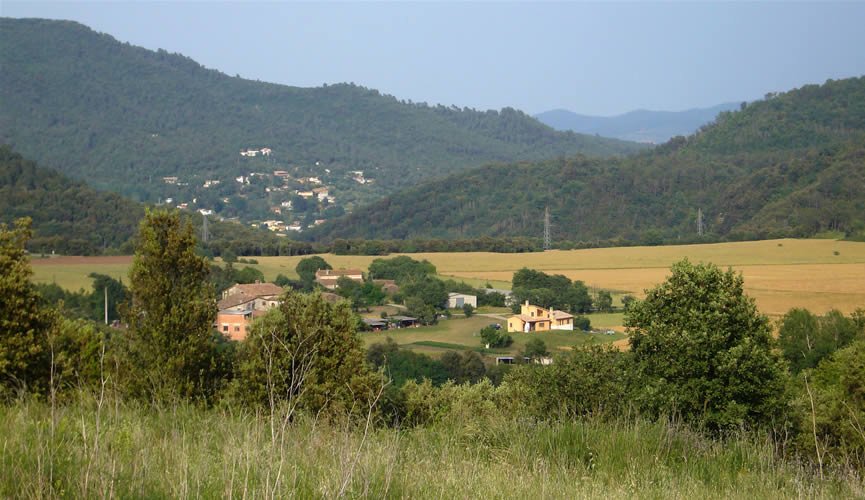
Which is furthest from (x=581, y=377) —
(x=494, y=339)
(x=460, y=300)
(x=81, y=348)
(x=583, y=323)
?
(x=460, y=300)

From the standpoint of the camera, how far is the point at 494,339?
30.5 m

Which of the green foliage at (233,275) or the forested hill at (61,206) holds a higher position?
the forested hill at (61,206)

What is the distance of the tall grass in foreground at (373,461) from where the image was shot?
3320mm

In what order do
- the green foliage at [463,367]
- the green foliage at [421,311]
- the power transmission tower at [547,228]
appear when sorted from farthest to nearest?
1. the power transmission tower at [547,228]
2. the green foliage at [421,311]
3. the green foliage at [463,367]

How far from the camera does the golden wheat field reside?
3206 cm

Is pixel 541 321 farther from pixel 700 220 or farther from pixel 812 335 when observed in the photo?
pixel 700 220

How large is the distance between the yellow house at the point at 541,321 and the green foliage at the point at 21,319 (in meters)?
22.0

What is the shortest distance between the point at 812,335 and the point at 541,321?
11.1 metres

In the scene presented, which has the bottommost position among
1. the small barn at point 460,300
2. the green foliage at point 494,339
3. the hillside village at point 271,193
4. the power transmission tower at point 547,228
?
the green foliage at point 494,339

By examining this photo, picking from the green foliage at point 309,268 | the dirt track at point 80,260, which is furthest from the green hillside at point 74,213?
the green foliage at point 309,268

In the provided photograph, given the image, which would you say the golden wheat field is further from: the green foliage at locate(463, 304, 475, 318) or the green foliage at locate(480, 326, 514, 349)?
the green foliage at locate(463, 304, 475, 318)

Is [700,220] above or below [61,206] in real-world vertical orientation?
below

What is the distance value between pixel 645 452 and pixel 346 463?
7.82 feet

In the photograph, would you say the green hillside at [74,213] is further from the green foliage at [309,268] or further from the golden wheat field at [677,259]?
the green foliage at [309,268]
